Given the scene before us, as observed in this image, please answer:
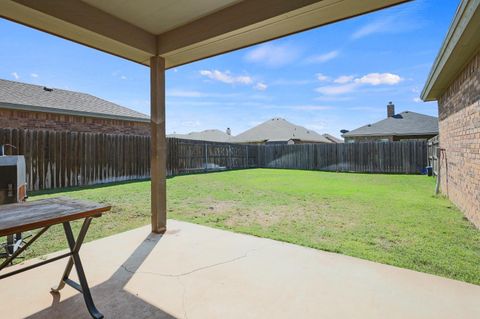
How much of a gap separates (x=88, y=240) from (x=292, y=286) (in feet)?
8.64

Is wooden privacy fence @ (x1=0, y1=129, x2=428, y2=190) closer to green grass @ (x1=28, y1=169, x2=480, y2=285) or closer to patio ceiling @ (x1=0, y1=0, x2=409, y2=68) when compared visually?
green grass @ (x1=28, y1=169, x2=480, y2=285)

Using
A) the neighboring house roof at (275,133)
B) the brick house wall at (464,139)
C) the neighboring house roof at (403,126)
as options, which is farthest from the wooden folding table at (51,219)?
the neighboring house roof at (275,133)

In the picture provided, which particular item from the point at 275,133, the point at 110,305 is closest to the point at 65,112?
the point at 110,305

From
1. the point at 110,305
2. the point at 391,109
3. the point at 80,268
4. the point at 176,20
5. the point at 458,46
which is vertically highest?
the point at 391,109

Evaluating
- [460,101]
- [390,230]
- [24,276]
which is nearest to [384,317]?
[390,230]

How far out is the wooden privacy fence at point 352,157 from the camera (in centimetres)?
1223

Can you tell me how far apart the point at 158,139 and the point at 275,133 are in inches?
910

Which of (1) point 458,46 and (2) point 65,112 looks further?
(2) point 65,112

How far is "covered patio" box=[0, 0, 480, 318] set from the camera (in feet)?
5.95

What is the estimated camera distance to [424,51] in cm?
693

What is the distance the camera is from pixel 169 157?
11.7 m

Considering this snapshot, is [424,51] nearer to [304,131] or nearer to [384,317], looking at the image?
[384,317]

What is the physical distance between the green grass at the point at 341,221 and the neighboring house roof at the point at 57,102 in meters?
4.38

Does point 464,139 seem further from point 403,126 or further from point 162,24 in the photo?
point 403,126
